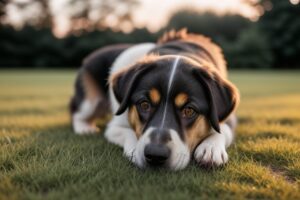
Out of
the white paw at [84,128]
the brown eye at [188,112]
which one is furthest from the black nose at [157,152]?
the white paw at [84,128]

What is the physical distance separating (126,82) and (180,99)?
3.17 ft

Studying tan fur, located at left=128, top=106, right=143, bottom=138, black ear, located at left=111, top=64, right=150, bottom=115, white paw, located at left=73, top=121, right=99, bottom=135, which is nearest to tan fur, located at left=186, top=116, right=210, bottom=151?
tan fur, located at left=128, top=106, right=143, bottom=138

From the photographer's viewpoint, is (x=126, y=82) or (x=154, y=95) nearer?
(x=154, y=95)

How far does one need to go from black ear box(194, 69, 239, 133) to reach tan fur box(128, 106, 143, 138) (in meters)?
0.83

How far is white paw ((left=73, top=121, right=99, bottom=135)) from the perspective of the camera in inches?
263

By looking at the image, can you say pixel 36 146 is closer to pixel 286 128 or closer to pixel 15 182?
pixel 15 182

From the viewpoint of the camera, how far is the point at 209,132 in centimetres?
473

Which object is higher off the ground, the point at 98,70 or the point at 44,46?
the point at 98,70

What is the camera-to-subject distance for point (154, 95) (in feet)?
14.4

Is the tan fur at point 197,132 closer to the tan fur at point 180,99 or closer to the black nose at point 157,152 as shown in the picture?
the tan fur at point 180,99

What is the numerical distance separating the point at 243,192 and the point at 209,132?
56.9 inches

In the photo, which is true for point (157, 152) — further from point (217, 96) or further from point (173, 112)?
point (217, 96)

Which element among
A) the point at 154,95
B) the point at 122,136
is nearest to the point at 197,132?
the point at 154,95

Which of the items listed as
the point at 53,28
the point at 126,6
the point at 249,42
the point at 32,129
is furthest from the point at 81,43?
the point at 32,129
